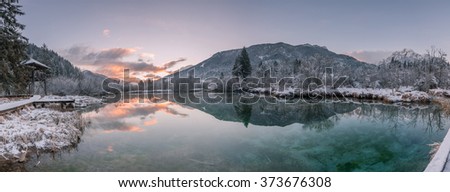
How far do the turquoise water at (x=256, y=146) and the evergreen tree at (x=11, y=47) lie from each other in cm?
792

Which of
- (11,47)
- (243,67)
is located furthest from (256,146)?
(243,67)

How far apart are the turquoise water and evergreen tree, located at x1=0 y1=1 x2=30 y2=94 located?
312 inches

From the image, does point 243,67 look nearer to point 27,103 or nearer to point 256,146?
point 27,103

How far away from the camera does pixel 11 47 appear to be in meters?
14.9

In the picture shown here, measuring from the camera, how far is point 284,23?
14.7m

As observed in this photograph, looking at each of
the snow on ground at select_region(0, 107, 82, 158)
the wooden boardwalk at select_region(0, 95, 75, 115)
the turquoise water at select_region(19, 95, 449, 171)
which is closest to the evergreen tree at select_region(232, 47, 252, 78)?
the wooden boardwalk at select_region(0, 95, 75, 115)

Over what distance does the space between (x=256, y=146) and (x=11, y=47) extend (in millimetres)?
16416

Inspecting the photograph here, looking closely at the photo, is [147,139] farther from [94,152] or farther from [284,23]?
[284,23]

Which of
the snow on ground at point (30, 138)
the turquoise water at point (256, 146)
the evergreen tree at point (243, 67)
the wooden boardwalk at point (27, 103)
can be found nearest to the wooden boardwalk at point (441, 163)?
the turquoise water at point (256, 146)

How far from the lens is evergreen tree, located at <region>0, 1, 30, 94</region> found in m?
14.5

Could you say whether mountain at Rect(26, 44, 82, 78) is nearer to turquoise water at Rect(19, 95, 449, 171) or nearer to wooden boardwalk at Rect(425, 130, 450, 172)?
turquoise water at Rect(19, 95, 449, 171)

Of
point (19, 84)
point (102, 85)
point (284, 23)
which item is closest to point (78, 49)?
point (19, 84)

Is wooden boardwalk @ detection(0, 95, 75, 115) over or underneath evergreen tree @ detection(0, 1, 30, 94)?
underneath

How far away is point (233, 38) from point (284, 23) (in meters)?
3.31
